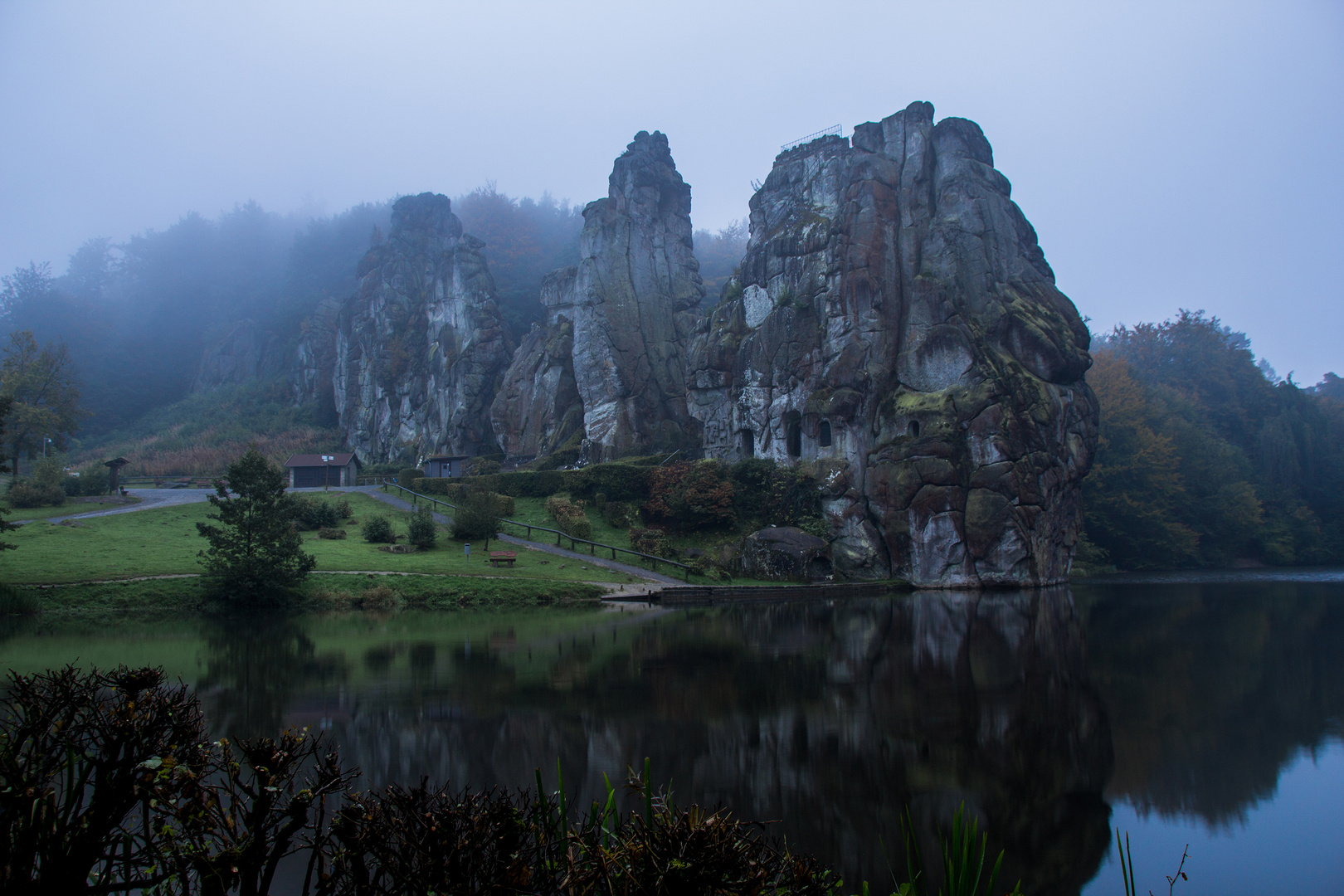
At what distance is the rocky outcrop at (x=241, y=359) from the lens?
88.7 m

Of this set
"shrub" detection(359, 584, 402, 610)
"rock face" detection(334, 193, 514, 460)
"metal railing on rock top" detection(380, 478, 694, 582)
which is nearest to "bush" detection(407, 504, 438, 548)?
"metal railing on rock top" detection(380, 478, 694, 582)

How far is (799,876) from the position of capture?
111 inches

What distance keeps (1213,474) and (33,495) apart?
3025 inches

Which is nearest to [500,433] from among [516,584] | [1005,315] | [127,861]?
[516,584]

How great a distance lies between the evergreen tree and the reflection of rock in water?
12584 mm

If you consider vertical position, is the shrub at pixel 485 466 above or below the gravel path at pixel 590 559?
above

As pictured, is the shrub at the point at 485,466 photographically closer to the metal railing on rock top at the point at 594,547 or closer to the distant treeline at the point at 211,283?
the metal railing on rock top at the point at 594,547

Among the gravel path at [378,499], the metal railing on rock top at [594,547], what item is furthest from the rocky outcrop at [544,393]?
the metal railing on rock top at [594,547]

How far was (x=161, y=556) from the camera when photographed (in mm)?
27703

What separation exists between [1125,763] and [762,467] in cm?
3273

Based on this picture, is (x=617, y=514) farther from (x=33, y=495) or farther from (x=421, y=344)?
(x=421, y=344)

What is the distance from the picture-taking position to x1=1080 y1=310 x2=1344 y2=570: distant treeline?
50188 millimetres

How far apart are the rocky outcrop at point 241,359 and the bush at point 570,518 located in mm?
62810

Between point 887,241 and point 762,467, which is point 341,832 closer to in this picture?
point 762,467
